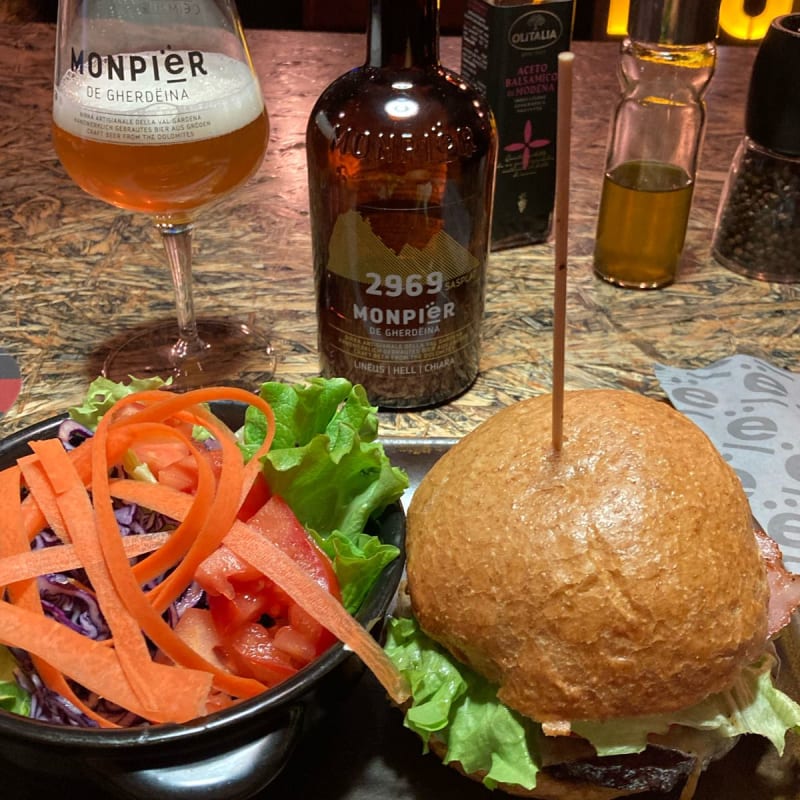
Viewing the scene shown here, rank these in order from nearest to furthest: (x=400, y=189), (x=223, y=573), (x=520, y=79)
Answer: (x=223, y=573)
(x=400, y=189)
(x=520, y=79)

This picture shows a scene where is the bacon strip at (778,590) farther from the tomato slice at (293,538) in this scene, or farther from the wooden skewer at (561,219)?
the tomato slice at (293,538)

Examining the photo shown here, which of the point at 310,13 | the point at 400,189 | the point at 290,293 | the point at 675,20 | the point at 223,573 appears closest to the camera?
the point at 223,573

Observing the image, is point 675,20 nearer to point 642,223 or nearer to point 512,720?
point 642,223

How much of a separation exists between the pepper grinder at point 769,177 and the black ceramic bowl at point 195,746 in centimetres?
117

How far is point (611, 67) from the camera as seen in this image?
2.53 metres

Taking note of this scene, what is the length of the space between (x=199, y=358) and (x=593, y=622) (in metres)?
0.88

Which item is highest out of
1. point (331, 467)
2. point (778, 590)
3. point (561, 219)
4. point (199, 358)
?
point (561, 219)

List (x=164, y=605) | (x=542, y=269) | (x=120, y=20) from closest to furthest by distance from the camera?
1. (x=164, y=605)
2. (x=120, y=20)
3. (x=542, y=269)

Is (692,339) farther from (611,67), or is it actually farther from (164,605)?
(611,67)

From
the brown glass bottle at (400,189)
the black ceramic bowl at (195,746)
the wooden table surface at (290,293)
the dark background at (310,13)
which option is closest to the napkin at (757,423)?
the wooden table surface at (290,293)

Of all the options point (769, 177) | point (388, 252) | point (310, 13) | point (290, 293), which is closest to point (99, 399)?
point (388, 252)

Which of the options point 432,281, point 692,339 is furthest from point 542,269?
point 432,281

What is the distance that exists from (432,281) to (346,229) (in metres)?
0.13

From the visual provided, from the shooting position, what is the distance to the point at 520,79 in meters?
1.45
